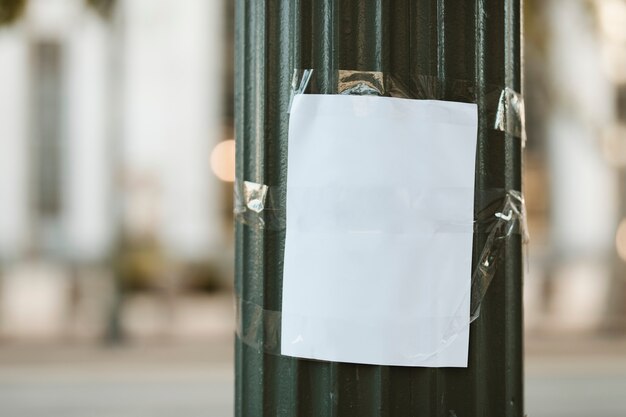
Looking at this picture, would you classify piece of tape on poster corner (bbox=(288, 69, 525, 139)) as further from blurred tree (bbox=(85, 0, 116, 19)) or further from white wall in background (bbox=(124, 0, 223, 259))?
white wall in background (bbox=(124, 0, 223, 259))

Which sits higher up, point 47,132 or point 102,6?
point 102,6

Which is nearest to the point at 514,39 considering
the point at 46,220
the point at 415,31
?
the point at 415,31

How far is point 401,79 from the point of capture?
175 cm

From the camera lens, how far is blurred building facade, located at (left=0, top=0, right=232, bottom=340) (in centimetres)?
1923

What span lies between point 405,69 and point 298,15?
285 millimetres

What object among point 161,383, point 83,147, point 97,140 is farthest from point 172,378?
point 83,147

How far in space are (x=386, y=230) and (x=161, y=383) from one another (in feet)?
23.9

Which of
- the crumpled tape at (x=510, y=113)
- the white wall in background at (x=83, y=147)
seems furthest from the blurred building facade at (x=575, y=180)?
the crumpled tape at (x=510, y=113)

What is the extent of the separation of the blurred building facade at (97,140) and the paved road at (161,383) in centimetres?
748

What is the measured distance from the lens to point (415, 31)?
5.84 feet

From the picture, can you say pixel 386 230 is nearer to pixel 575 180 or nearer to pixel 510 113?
pixel 510 113

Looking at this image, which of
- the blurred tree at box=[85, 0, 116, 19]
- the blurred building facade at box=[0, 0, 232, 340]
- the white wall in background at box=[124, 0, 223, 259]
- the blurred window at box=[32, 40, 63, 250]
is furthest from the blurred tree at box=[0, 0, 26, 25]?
the blurred window at box=[32, 40, 63, 250]

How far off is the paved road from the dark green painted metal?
556 cm

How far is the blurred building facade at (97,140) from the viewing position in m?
19.2
